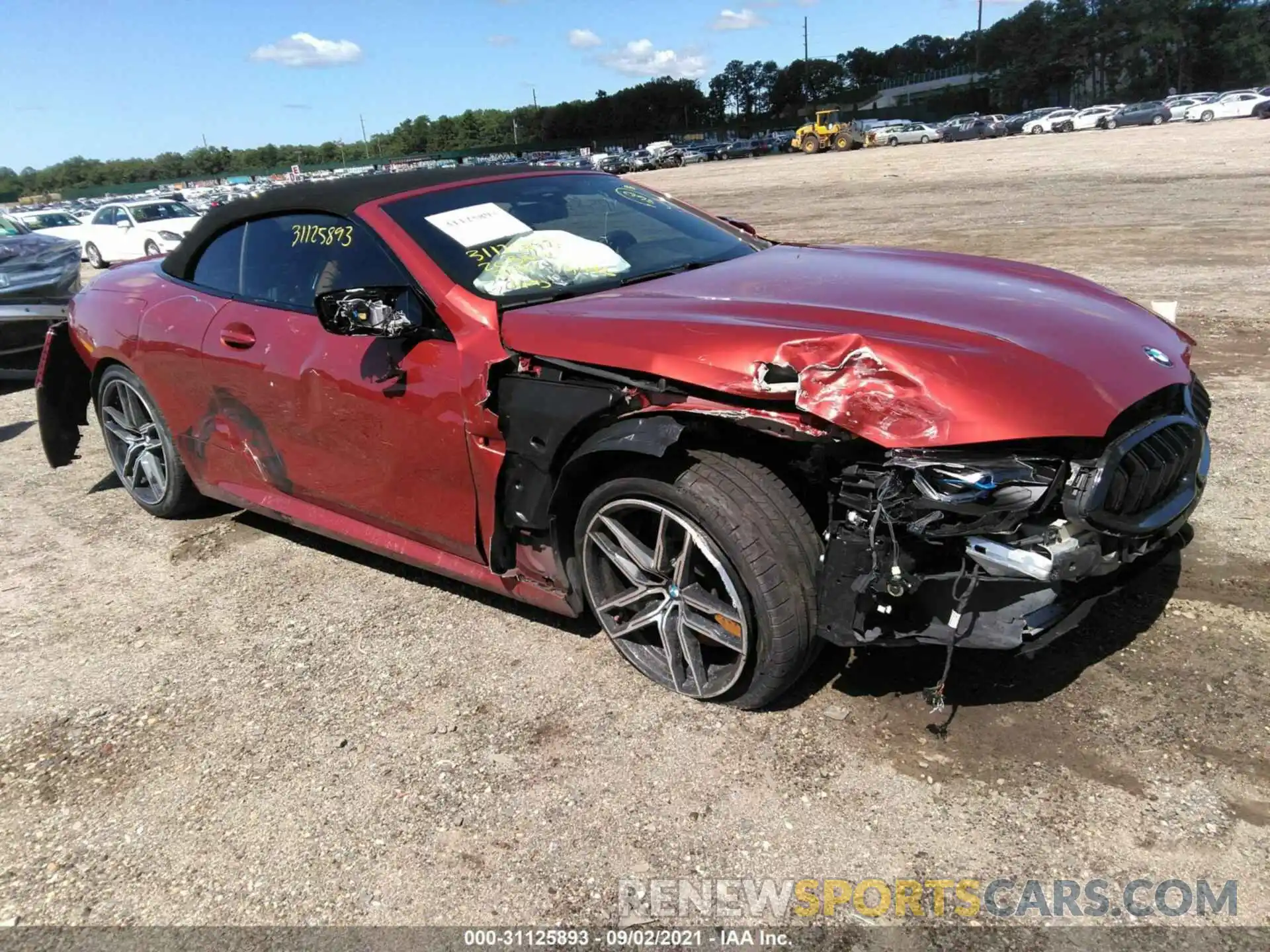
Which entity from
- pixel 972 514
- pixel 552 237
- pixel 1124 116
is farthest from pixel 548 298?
pixel 1124 116

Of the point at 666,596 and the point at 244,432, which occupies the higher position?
the point at 244,432

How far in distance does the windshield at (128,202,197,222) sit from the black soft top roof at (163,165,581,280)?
652 inches

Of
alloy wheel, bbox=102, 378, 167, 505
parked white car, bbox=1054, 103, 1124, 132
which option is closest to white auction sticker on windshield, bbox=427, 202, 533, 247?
alloy wheel, bbox=102, 378, 167, 505

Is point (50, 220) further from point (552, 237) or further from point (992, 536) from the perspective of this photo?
point (992, 536)

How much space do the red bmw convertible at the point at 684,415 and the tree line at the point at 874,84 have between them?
297 ft

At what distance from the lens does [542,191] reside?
375 cm

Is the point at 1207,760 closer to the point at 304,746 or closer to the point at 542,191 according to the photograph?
the point at 304,746

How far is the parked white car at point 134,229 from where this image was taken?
1773cm

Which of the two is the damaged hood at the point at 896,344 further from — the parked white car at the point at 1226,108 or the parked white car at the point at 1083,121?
the parked white car at the point at 1083,121

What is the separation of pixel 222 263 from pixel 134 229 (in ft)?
55.4

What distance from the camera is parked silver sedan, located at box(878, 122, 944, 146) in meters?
57.2

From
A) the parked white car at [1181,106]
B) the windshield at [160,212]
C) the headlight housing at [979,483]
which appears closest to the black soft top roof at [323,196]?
the headlight housing at [979,483]

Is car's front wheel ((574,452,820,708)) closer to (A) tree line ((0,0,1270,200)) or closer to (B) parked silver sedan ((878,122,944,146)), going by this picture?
(B) parked silver sedan ((878,122,944,146))

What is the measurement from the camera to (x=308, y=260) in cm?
357
